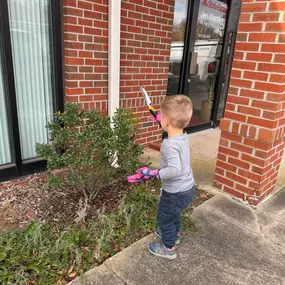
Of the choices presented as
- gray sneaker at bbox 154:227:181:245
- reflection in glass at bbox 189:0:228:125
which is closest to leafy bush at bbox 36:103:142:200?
gray sneaker at bbox 154:227:181:245

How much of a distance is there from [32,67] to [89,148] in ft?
4.34

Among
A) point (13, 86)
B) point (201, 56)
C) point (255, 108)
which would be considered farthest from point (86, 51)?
point (201, 56)

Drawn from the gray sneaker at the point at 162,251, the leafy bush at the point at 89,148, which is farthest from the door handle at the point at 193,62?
the gray sneaker at the point at 162,251

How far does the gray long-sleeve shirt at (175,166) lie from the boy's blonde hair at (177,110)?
105 millimetres

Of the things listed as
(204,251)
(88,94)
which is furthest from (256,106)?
(88,94)

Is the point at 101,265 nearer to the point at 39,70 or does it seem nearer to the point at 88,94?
the point at 88,94

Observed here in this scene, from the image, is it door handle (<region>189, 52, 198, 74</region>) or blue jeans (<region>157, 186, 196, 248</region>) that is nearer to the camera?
blue jeans (<region>157, 186, 196, 248</region>)

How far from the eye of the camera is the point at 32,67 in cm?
297

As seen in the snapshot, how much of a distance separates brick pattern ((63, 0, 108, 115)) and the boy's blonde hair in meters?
1.59

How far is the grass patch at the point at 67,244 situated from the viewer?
180cm

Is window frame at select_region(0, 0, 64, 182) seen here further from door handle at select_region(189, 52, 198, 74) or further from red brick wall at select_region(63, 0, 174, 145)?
door handle at select_region(189, 52, 198, 74)

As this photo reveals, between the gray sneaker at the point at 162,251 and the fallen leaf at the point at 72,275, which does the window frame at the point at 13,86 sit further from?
the gray sneaker at the point at 162,251

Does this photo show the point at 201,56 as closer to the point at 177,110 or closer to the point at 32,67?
the point at 32,67

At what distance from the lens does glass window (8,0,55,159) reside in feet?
9.11
